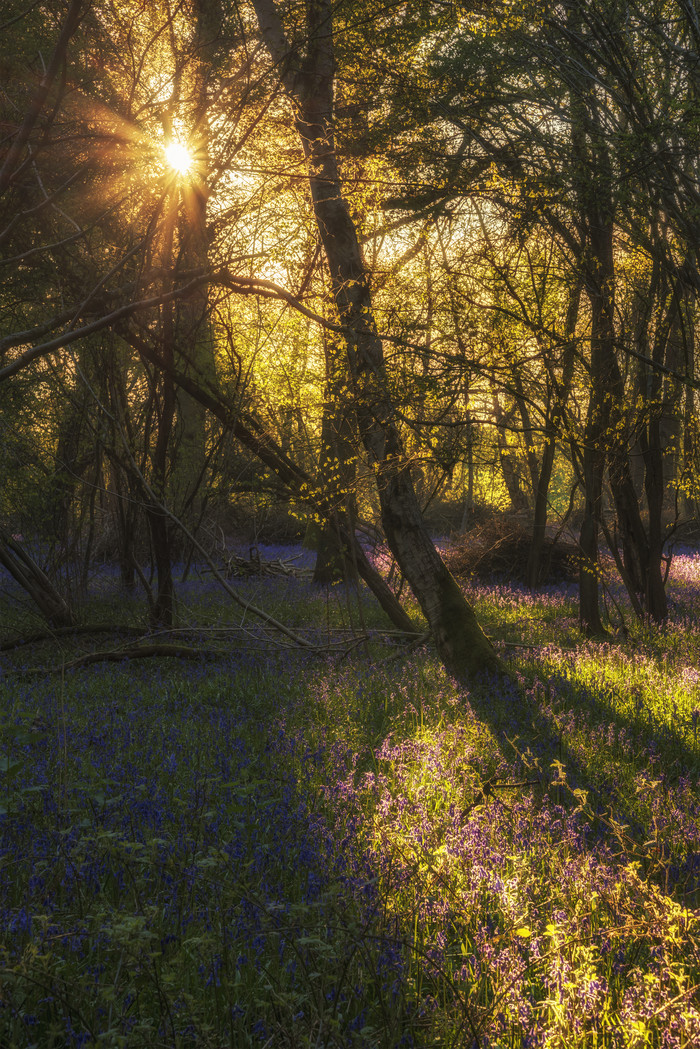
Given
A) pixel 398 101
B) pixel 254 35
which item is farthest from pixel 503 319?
pixel 254 35

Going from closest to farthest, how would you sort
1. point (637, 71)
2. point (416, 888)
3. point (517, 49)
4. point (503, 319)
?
1. point (416, 888)
2. point (637, 71)
3. point (503, 319)
4. point (517, 49)

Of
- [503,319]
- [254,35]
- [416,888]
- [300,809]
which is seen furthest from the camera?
[503,319]

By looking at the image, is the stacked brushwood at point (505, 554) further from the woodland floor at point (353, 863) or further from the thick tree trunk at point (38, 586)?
the woodland floor at point (353, 863)

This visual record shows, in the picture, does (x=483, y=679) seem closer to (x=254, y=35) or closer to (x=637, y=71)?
(x=637, y=71)

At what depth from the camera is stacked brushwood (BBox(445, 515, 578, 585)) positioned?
15594 millimetres

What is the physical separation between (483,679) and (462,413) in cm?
389

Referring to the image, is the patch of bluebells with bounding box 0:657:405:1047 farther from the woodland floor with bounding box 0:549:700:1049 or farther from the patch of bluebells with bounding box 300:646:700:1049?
the patch of bluebells with bounding box 300:646:700:1049

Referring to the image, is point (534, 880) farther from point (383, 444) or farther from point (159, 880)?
point (383, 444)

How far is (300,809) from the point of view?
355cm

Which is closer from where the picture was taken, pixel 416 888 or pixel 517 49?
pixel 416 888

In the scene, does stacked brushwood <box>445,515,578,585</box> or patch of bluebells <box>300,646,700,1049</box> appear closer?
patch of bluebells <box>300,646,700,1049</box>

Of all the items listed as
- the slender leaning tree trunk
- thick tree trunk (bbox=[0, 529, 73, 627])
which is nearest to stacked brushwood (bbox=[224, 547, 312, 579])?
thick tree trunk (bbox=[0, 529, 73, 627])

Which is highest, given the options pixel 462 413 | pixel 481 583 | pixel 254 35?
pixel 254 35

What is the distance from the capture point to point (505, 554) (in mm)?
16438
